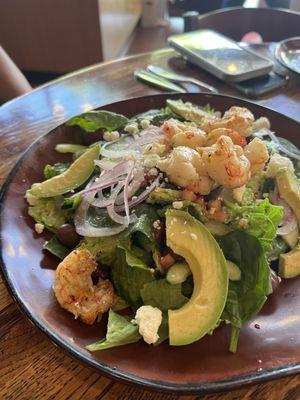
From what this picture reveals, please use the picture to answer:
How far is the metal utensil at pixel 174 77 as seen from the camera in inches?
72.5

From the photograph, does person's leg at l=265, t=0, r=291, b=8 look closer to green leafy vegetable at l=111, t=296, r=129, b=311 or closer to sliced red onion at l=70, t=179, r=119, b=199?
sliced red onion at l=70, t=179, r=119, b=199

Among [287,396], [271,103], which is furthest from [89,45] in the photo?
[287,396]

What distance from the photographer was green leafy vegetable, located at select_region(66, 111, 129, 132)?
143 cm

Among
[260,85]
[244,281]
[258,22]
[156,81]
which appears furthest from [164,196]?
[258,22]

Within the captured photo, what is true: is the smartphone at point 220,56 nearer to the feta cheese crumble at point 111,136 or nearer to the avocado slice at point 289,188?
the feta cheese crumble at point 111,136

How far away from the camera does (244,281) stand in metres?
0.94

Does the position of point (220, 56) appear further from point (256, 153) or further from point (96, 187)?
point (96, 187)

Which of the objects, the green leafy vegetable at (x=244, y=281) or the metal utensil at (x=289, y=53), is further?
the metal utensil at (x=289, y=53)

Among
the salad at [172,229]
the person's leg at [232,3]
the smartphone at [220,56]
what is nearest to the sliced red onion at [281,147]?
the salad at [172,229]

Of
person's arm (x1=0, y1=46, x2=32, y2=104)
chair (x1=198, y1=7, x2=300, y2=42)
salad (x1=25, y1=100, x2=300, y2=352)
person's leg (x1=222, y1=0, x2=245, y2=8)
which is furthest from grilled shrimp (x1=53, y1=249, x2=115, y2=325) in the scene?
person's leg (x1=222, y1=0, x2=245, y2=8)

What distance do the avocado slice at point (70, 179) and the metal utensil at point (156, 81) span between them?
0.69 m

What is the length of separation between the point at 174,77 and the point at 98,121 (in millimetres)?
599

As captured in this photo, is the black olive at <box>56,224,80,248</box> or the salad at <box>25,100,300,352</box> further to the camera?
the black olive at <box>56,224,80,248</box>

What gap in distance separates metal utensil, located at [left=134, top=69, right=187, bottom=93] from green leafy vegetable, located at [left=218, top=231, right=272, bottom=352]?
3.31 feet
